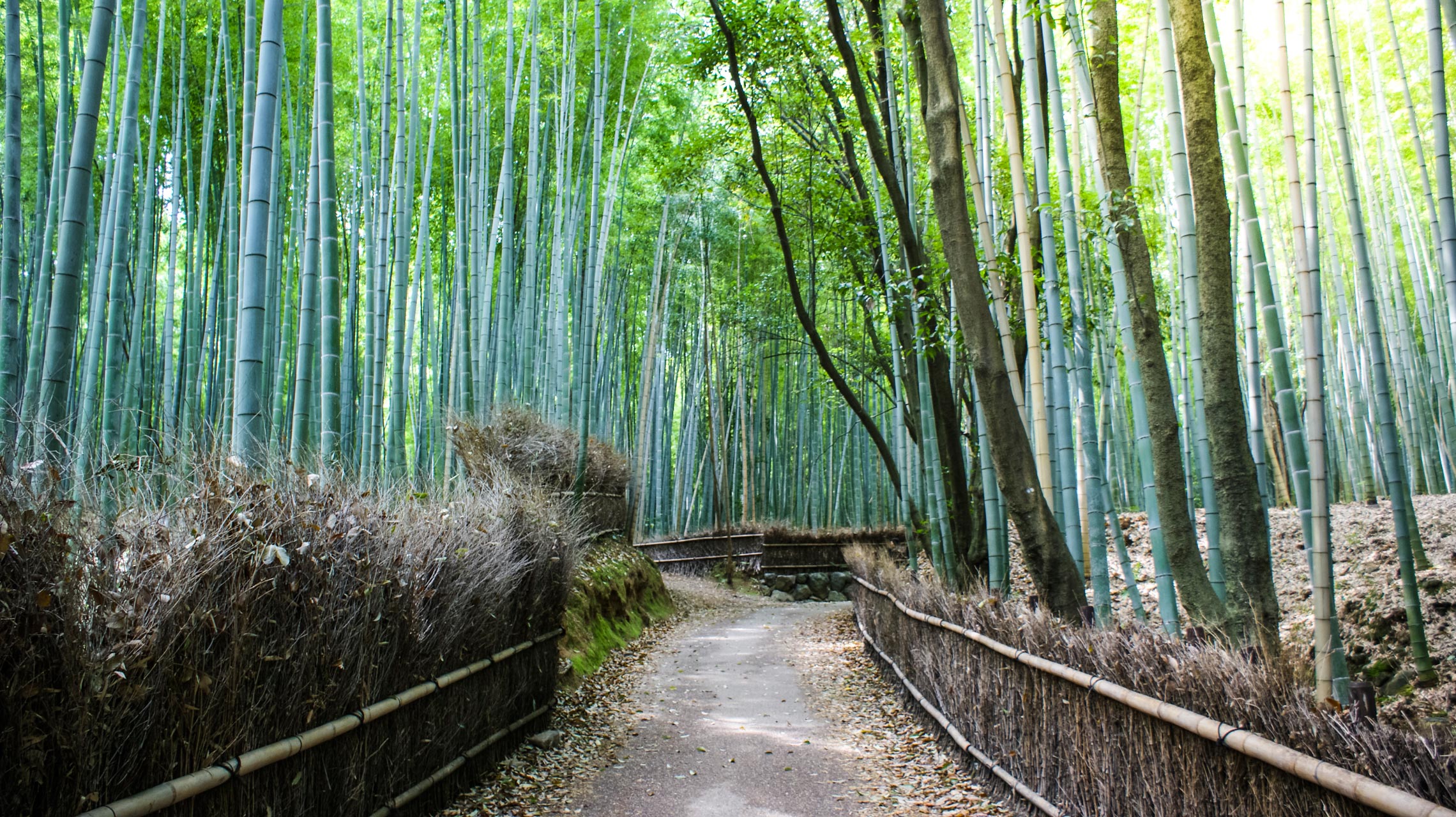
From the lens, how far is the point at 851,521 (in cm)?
1415

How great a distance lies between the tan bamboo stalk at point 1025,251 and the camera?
3.11m

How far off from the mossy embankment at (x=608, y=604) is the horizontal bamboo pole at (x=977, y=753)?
5.70ft

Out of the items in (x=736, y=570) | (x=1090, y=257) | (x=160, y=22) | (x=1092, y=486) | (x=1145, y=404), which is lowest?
(x=736, y=570)

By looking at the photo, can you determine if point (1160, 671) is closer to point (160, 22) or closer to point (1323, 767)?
point (1323, 767)

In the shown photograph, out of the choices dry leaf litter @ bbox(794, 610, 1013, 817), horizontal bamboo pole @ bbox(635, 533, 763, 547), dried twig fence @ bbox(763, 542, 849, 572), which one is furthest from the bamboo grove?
dried twig fence @ bbox(763, 542, 849, 572)

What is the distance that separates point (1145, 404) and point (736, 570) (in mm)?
9298

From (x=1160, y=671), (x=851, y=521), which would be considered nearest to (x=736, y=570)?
(x=851, y=521)

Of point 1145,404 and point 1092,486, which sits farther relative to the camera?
point 1092,486

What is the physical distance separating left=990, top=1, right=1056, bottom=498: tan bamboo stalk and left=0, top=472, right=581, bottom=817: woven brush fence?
2.04 m

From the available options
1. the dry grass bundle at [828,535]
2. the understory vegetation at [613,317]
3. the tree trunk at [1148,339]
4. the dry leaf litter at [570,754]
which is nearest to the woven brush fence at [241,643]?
the understory vegetation at [613,317]

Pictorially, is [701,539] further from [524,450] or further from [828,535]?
[524,450]

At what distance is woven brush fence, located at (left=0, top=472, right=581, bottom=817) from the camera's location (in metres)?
1.41

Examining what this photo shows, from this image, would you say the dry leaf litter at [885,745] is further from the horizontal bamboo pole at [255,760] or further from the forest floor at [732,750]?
the horizontal bamboo pole at [255,760]

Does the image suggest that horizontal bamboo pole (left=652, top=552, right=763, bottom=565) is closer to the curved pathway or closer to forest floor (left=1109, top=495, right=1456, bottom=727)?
the curved pathway
